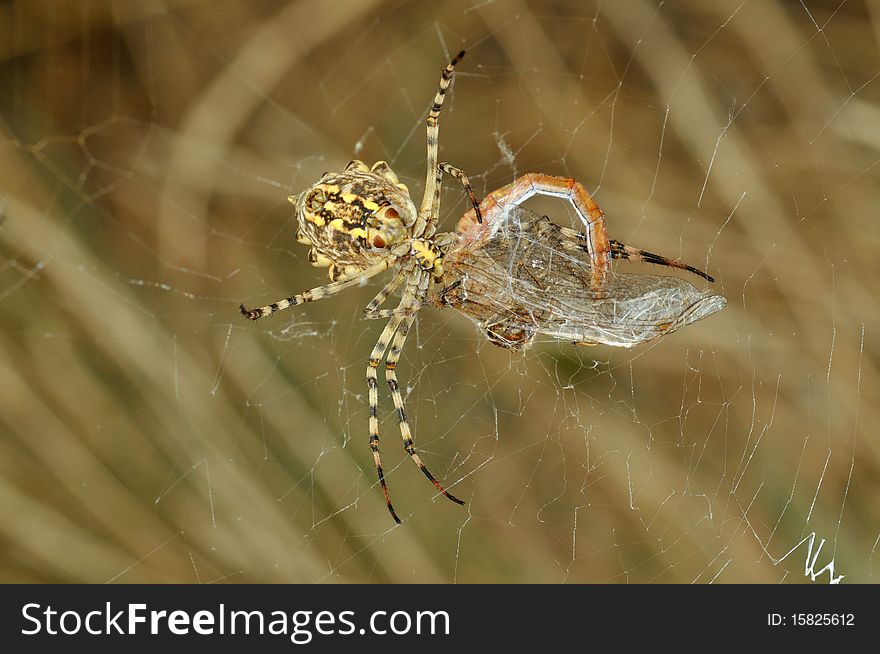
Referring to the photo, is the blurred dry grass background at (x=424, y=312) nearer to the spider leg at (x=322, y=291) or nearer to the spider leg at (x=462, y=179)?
the spider leg at (x=322, y=291)

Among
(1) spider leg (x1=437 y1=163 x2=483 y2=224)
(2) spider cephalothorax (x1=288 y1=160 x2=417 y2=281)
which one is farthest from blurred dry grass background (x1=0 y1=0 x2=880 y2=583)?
(1) spider leg (x1=437 y1=163 x2=483 y2=224)

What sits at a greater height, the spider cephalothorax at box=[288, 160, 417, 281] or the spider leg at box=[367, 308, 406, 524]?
the spider cephalothorax at box=[288, 160, 417, 281]

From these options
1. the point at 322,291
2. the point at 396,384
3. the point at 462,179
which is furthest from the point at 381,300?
the point at 462,179

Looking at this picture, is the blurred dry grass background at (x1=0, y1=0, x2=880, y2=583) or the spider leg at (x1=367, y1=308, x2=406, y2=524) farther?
the blurred dry grass background at (x1=0, y1=0, x2=880, y2=583)

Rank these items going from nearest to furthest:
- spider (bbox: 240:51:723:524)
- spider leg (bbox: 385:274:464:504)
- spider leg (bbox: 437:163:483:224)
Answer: spider (bbox: 240:51:723:524) < spider leg (bbox: 437:163:483:224) < spider leg (bbox: 385:274:464:504)

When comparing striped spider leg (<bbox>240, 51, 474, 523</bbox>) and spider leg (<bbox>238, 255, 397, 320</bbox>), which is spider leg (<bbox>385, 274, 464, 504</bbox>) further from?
spider leg (<bbox>238, 255, 397, 320</bbox>)

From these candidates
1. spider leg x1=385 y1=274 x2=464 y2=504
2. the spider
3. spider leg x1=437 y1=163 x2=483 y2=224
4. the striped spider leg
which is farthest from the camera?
spider leg x1=385 y1=274 x2=464 y2=504

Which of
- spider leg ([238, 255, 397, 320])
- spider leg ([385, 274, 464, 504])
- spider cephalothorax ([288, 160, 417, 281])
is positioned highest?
spider cephalothorax ([288, 160, 417, 281])
